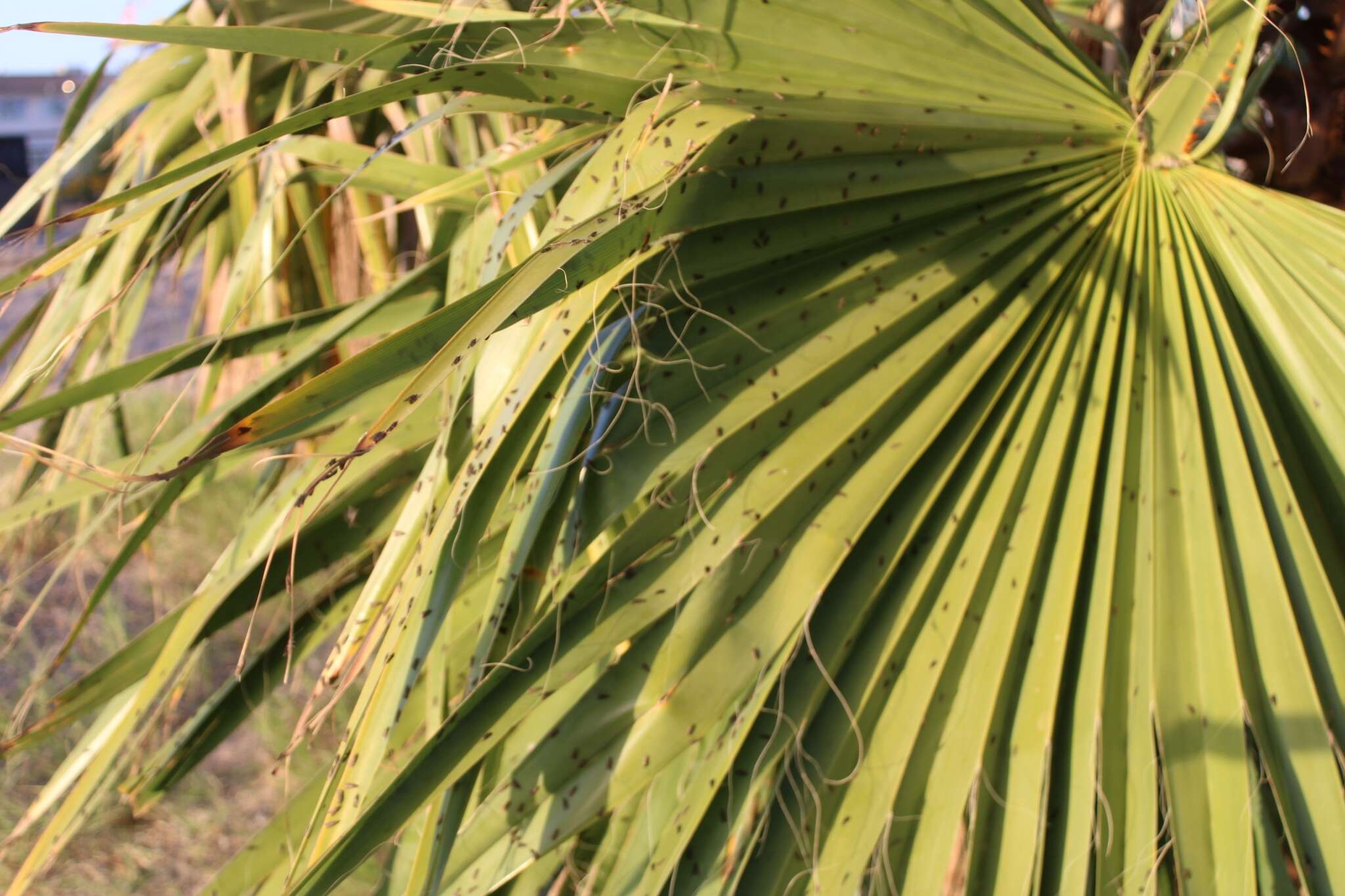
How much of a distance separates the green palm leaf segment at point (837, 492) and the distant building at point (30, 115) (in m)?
9.89

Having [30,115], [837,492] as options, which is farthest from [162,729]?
[30,115]

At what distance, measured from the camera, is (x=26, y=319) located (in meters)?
1.41

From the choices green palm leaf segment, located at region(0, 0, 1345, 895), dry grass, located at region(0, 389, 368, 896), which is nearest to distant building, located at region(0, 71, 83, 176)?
dry grass, located at region(0, 389, 368, 896)

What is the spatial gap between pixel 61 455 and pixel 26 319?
43.2 inches

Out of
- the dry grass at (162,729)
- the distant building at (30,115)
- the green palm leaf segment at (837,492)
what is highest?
the green palm leaf segment at (837,492)

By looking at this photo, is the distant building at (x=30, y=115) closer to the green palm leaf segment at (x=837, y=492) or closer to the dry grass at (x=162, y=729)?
the dry grass at (x=162, y=729)

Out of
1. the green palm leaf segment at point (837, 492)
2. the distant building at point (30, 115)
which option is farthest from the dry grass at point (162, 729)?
the distant building at point (30, 115)

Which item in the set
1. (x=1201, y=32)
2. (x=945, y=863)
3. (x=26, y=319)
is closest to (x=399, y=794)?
(x=945, y=863)

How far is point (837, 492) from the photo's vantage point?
0.81 m

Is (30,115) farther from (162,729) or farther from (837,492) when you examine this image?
(837,492)

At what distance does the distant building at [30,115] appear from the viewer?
959 cm

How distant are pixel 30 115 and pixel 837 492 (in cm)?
1426

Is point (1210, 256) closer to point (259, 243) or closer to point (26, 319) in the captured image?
point (259, 243)

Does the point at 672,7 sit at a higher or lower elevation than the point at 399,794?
higher
